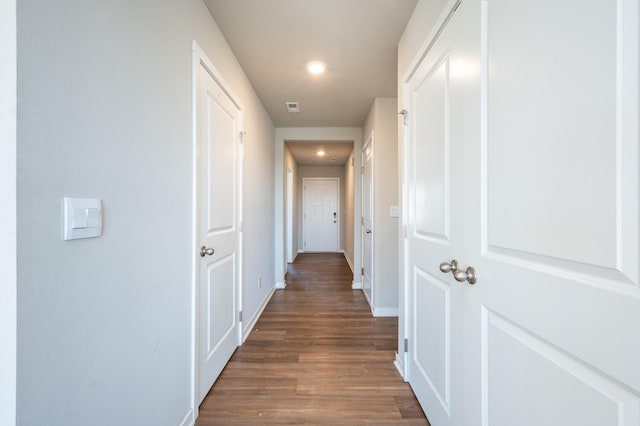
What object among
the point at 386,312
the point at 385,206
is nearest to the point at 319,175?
the point at 385,206

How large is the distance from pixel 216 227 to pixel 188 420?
1.05 meters

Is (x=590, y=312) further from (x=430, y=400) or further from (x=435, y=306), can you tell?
(x=430, y=400)

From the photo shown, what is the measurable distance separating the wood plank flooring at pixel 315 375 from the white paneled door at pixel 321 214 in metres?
4.61

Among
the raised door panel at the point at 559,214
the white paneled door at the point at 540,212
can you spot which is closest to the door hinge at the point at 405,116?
the white paneled door at the point at 540,212

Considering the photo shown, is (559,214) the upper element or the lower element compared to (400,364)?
upper

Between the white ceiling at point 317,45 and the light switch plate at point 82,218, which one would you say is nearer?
the light switch plate at point 82,218

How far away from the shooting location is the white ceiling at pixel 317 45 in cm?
175

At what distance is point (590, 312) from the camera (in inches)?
23.0

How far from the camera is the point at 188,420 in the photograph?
1453 millimetres

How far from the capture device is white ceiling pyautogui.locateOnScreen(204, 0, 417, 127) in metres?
1.75

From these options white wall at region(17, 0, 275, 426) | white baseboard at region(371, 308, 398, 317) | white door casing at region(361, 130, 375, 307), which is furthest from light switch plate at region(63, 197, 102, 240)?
white door casing at region(361, 130, 375, 307)

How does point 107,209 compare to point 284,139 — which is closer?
point 107,209
